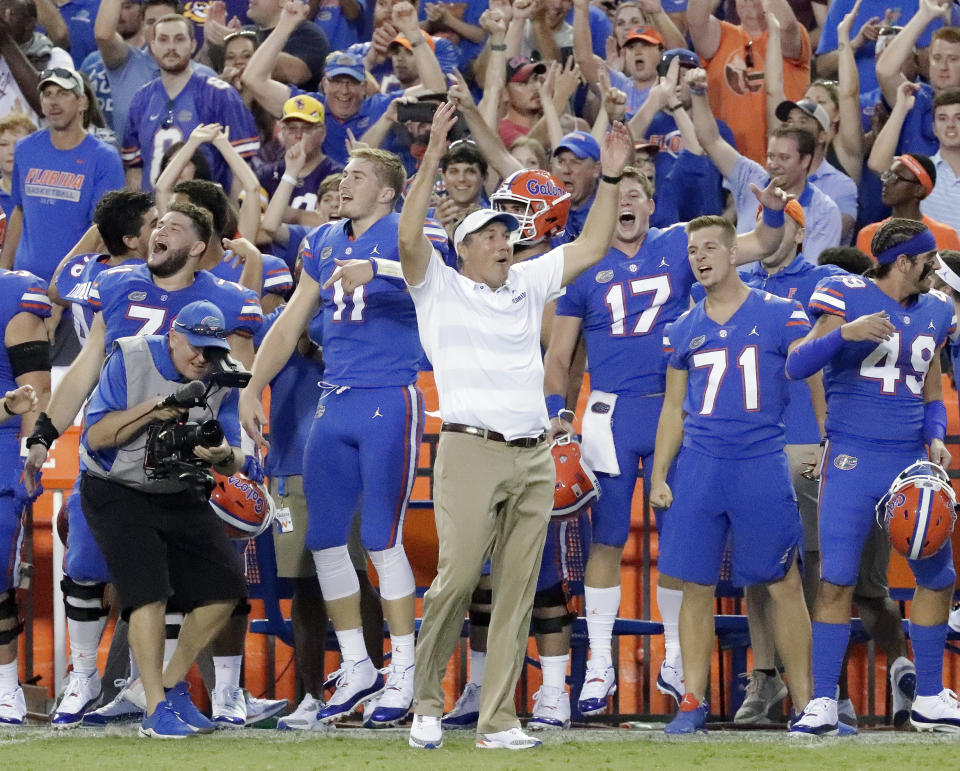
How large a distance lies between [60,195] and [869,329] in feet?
16.9

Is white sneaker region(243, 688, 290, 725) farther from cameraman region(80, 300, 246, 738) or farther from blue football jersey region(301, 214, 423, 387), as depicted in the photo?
blue football jersey region(301, 214, 423, 387)

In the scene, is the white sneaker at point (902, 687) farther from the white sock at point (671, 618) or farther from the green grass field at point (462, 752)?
the white sock at point (671, 618)

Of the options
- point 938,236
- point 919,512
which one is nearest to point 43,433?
point 919,512

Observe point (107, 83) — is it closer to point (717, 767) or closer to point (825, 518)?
point (825, 518)

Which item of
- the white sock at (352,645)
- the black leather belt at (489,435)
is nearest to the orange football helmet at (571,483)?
the black leather belt at (489,435)

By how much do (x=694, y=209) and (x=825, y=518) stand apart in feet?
11.9

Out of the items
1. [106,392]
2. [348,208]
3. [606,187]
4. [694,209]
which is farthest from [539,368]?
[694,209]

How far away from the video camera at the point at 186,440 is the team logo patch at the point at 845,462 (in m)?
2.54

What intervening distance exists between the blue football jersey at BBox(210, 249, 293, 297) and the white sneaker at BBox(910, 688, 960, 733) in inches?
146

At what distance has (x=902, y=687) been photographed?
7.33 m

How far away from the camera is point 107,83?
37.6 ft

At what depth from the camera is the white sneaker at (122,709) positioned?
7.10 meters

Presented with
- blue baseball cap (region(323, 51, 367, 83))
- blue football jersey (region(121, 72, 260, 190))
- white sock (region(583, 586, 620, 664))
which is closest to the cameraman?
white sock (region(583, 586, 620, 664))

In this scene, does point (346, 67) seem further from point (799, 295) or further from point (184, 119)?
point (799, 295)
